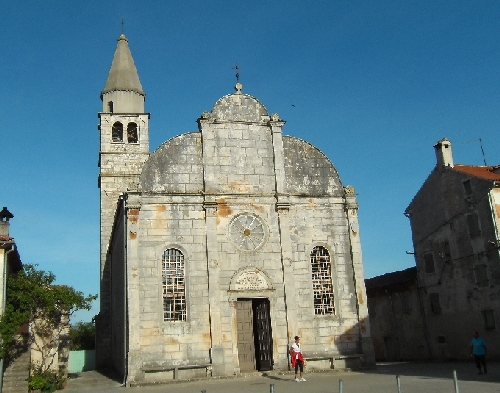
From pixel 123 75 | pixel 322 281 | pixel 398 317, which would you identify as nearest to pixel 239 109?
pixel 322 281

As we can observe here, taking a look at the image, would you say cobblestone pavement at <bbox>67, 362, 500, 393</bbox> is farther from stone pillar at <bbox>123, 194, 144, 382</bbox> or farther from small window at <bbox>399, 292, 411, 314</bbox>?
small window at <bbox>399, 292, 411, 314</bbox>

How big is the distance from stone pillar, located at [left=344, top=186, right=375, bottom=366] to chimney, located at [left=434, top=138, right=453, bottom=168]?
8275 mm

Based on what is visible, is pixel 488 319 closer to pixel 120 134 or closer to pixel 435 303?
pixel 435 303

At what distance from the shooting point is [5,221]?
22281 mm

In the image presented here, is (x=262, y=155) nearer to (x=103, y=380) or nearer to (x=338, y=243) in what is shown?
(x=338, y=243)

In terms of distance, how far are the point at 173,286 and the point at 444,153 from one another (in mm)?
17431

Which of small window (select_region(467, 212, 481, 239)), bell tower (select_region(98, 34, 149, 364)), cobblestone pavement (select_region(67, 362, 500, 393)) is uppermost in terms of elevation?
bell tower (select_region(98, 34, 149, 364))

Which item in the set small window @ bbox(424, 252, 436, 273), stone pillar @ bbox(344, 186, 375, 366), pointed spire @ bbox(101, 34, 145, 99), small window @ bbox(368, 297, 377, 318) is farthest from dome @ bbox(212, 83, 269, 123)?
small window @ bbox(368, 297, 377, 318)

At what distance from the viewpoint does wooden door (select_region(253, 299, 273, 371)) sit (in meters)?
22.0

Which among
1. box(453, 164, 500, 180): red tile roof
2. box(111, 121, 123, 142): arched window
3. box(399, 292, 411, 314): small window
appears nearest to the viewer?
box(453, 164, 500, 180): red tile roof

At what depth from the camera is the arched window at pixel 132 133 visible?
1518 inches

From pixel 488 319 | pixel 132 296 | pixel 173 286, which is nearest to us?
pixel 132 296

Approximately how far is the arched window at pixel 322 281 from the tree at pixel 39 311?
9.59m

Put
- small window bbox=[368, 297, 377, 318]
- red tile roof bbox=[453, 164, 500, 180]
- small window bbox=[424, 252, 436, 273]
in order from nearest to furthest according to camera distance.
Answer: red tile roof bbox=[453, 164, 500, 180]
small window bbox=[424, 252, 436, 273]
small window bbox=[368, 297, 377, 318]
